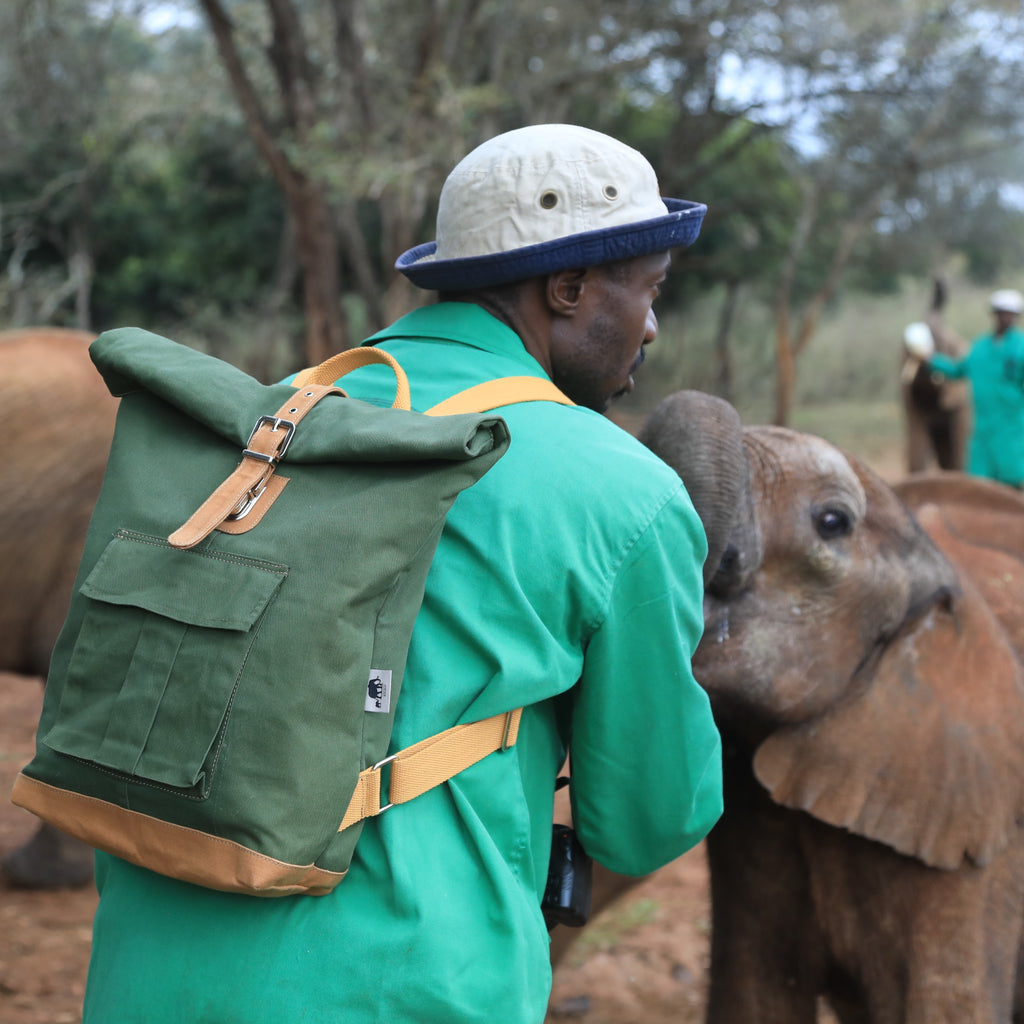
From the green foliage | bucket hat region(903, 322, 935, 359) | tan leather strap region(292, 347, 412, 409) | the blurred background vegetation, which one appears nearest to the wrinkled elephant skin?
tan leather strap region(292, 347, 412, 409)

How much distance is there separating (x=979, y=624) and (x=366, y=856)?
1.65m

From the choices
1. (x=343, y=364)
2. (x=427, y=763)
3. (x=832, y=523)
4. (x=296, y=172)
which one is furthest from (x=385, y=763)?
(x=296, y=172)

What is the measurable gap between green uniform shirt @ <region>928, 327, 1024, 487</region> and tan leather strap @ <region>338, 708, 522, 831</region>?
7481 millimetres

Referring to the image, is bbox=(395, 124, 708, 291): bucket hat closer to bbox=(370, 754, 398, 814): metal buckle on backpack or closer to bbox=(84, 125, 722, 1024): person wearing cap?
bbox=(84, 125, 722, 1024): person wearing cap

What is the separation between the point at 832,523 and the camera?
7.87 feet

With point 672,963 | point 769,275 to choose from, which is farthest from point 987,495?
point 769,275

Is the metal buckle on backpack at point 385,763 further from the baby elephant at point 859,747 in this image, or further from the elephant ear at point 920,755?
the elephant ear at point 920,755

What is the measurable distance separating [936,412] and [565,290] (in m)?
9.95

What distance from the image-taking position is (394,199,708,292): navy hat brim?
1.60 m

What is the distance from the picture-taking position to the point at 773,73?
1198 centimetres

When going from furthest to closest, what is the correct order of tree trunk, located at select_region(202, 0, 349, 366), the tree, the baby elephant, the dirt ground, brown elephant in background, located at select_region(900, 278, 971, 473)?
the tree < brown elephant in background, located at select_region(900, 278, 971, 473) < tree trunk, located at select_region(202, 0, 349, 366) < the dirt ground < the baby elephant

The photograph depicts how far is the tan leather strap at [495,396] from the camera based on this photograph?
1516 millimetres

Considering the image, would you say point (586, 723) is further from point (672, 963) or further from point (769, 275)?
point (769, 275)

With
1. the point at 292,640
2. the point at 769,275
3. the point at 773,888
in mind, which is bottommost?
the point at 769,275
